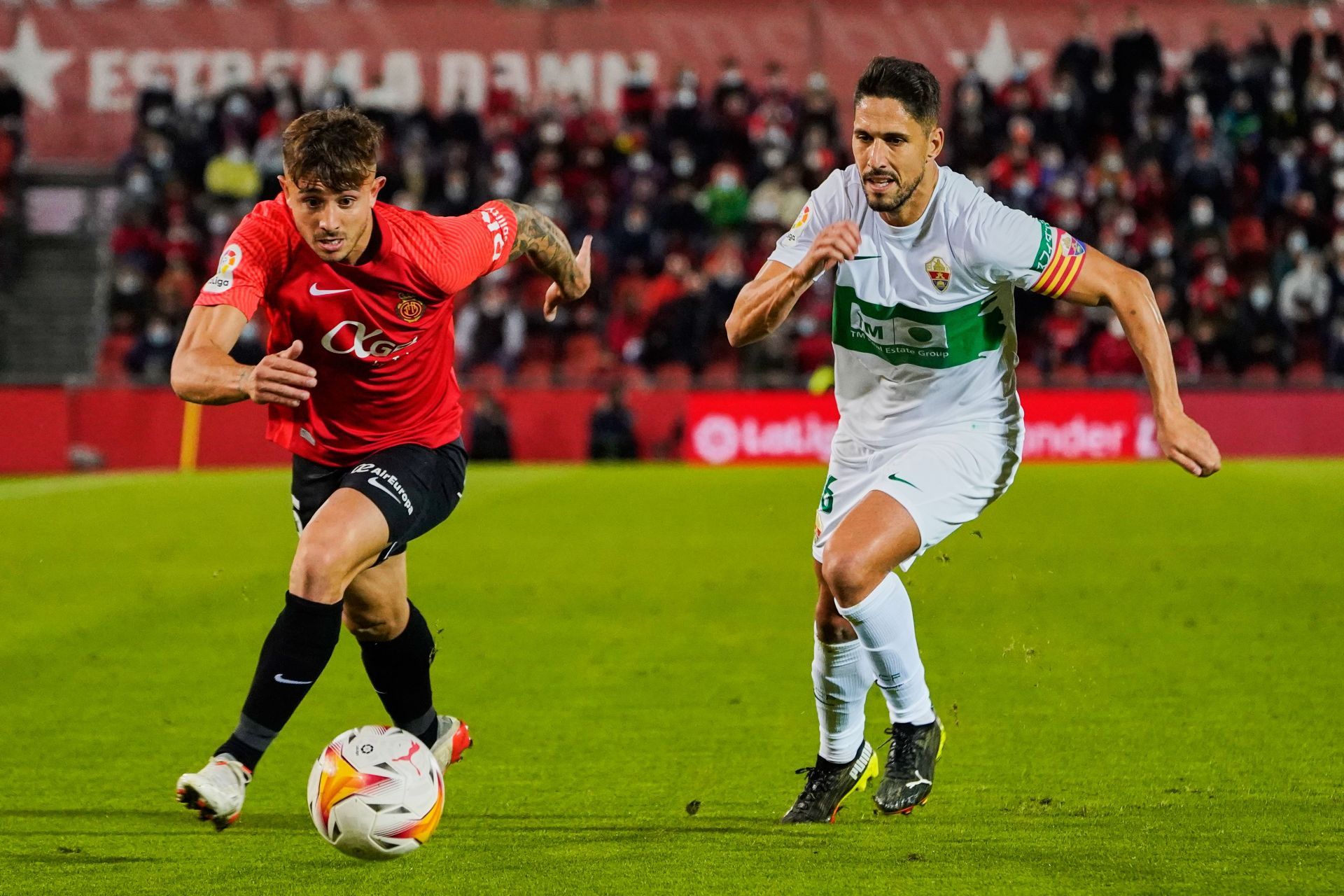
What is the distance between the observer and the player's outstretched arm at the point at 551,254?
6.34 meters

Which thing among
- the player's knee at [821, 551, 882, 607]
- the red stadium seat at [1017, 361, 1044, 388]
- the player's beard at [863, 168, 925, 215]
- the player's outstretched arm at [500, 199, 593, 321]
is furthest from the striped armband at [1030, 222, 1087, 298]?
the red stadium seat at [1017, 361, 1044, 388]

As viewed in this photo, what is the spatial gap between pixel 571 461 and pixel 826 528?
14347 millimetres

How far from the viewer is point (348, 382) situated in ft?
19.1

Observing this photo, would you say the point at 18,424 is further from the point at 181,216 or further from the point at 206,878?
the point at 206,878

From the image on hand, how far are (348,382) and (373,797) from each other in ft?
4.77

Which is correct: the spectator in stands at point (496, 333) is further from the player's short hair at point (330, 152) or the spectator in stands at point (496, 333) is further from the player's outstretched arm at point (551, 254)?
the player's short hair at point (330, 152)

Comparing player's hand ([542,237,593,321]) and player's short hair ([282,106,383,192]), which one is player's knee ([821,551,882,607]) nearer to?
player's hand ([542,237,593,321])

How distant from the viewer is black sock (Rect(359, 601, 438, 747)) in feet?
20.2

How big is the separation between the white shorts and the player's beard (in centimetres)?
80

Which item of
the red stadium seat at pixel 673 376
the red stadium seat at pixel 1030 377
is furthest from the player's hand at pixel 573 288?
the red stadium seat at pixel 1030 377

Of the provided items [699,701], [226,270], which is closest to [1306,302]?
[699,701]

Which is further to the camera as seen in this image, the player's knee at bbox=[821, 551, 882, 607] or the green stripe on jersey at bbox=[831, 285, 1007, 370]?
the green stripe on jersey at bbox=[831, 285, 1007, 370]

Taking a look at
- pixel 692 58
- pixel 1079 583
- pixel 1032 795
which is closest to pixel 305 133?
pixel 1032 795

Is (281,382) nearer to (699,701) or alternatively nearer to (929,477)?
(929,477)
